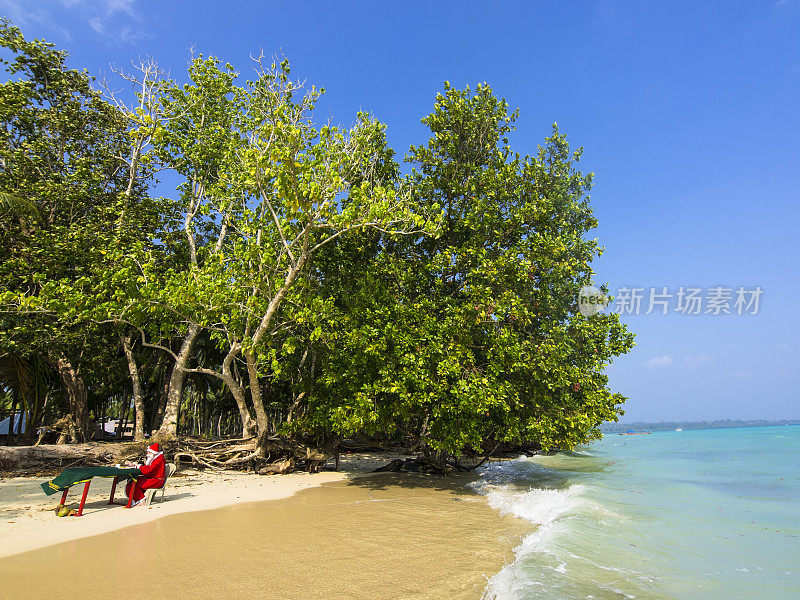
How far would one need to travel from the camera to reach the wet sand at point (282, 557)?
198 inches

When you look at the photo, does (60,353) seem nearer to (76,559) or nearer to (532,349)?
(76,559)

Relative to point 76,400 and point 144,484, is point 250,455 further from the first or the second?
point 76,400

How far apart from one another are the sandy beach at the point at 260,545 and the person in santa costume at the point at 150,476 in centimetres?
47

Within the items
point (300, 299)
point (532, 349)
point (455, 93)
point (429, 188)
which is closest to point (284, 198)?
point (300, 299)

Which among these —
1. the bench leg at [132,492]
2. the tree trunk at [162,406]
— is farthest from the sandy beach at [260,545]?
the tree trunk at [162,406]

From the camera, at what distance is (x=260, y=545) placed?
677cm

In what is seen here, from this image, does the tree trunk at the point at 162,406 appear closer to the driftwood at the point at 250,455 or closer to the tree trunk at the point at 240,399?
the driftwood at the point at 250,455

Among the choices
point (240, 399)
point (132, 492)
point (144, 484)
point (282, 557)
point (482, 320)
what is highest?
point (482, 320)

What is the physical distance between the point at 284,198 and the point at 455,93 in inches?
287

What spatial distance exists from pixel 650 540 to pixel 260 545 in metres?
7.86

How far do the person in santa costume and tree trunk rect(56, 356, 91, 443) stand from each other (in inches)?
433

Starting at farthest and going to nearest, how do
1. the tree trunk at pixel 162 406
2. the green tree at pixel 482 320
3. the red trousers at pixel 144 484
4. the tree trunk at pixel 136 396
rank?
the tree trunk at pixel 162 406 < the tree trunk at pixel 136 396 < the green tree at pixel 482 320 < the red trousers at pixel 144 484

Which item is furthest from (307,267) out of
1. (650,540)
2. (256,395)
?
(650,540)

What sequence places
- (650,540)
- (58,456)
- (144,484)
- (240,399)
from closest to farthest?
(650,540)
(144,484)
(58,456)
(240,399)
